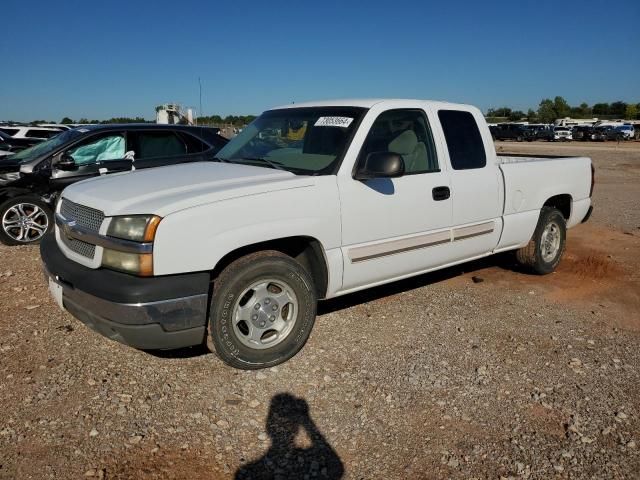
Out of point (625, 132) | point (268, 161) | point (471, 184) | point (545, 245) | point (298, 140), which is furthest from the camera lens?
point (625, 132)

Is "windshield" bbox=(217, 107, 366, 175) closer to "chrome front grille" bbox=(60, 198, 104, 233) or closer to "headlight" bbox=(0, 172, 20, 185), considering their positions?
"chrome front grille" bbox=(60, 198, 104, 233)

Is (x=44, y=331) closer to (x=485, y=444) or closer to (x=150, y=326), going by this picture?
(x=150, y=326)

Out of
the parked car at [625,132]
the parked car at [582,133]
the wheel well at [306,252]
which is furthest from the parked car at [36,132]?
the parked car at [625,132]

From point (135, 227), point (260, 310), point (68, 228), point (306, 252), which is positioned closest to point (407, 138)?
point (306, 252)

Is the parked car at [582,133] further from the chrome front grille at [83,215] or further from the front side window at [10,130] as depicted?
the chrome front grille at [83,215]

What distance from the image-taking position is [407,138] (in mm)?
4594

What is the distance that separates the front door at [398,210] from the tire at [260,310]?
1.53 ft

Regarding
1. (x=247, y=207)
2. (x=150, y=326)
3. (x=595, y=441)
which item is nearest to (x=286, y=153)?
(x=247, y=207)

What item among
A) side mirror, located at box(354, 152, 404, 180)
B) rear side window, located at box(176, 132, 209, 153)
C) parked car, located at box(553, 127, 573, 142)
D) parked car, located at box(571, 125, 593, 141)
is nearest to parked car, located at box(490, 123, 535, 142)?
parked car, located at box(553, 127, 573, 142)

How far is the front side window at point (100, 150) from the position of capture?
24.7ft

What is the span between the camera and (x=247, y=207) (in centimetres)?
347

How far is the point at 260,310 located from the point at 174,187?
1021 mm

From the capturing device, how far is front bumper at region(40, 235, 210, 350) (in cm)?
314

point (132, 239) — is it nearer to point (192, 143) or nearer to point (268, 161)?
point (268, 161)
